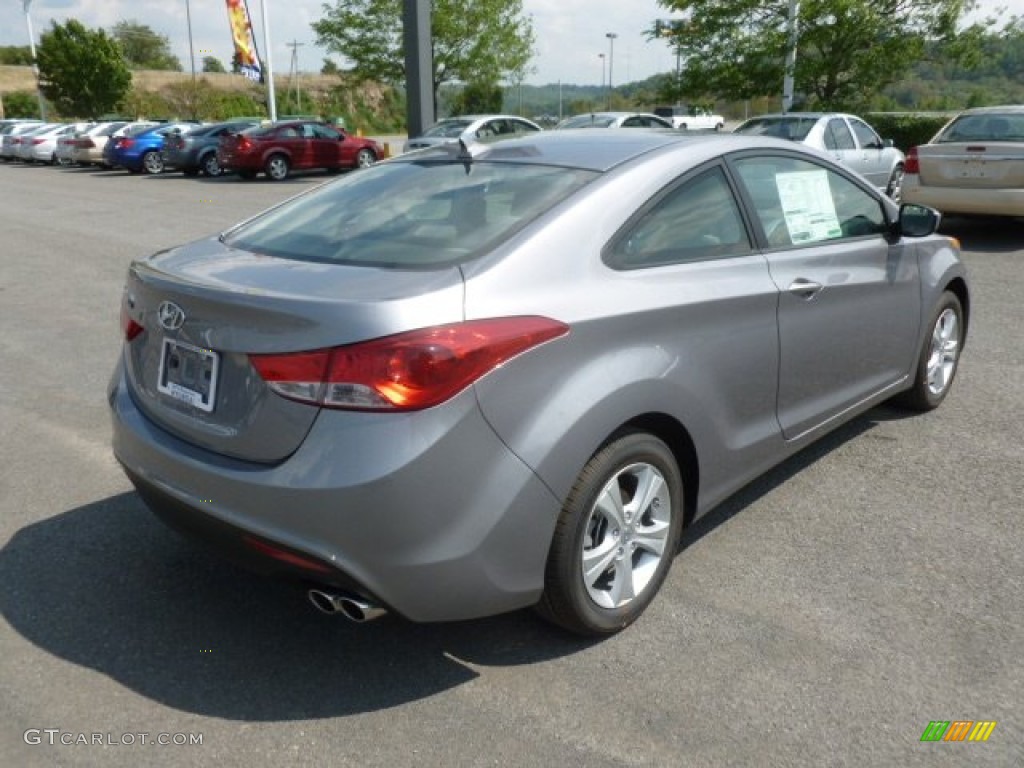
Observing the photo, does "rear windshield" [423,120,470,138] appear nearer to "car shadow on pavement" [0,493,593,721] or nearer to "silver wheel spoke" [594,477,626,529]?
"car shadow on pavement" [0,493,593,721]

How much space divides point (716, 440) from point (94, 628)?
2184 mm

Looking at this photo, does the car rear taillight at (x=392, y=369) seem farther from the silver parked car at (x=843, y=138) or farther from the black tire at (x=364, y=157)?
the black tire at (x=364, y=157)

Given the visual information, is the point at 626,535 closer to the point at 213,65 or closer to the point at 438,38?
the point at 438,38

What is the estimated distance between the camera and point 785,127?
1254 centimetres

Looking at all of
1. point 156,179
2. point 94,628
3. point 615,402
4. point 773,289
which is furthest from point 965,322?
point 156,179

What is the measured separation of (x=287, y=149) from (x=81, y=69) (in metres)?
41.2

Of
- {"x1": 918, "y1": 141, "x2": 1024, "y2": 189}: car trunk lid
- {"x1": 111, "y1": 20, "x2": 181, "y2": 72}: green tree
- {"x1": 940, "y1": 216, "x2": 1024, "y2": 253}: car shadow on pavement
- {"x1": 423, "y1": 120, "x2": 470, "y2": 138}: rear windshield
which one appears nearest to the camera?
{"x1": 918, "y1": 141, "x2": 1024, "y2": 189}: car trunk lid

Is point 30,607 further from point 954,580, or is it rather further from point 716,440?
point 954,580

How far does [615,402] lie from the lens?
107 inches

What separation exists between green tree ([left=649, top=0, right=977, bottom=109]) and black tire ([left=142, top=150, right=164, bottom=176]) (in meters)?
14.3

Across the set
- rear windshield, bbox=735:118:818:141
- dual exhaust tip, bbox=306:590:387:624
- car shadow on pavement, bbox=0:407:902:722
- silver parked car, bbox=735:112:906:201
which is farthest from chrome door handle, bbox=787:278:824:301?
rear windshield, bbox=735:118:818:141

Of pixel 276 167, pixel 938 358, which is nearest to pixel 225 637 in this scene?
pixel 938 358

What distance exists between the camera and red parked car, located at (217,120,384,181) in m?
22.7

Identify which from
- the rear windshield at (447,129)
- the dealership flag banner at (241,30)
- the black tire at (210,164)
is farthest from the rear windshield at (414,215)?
the dealership flag banner at (241,30)
